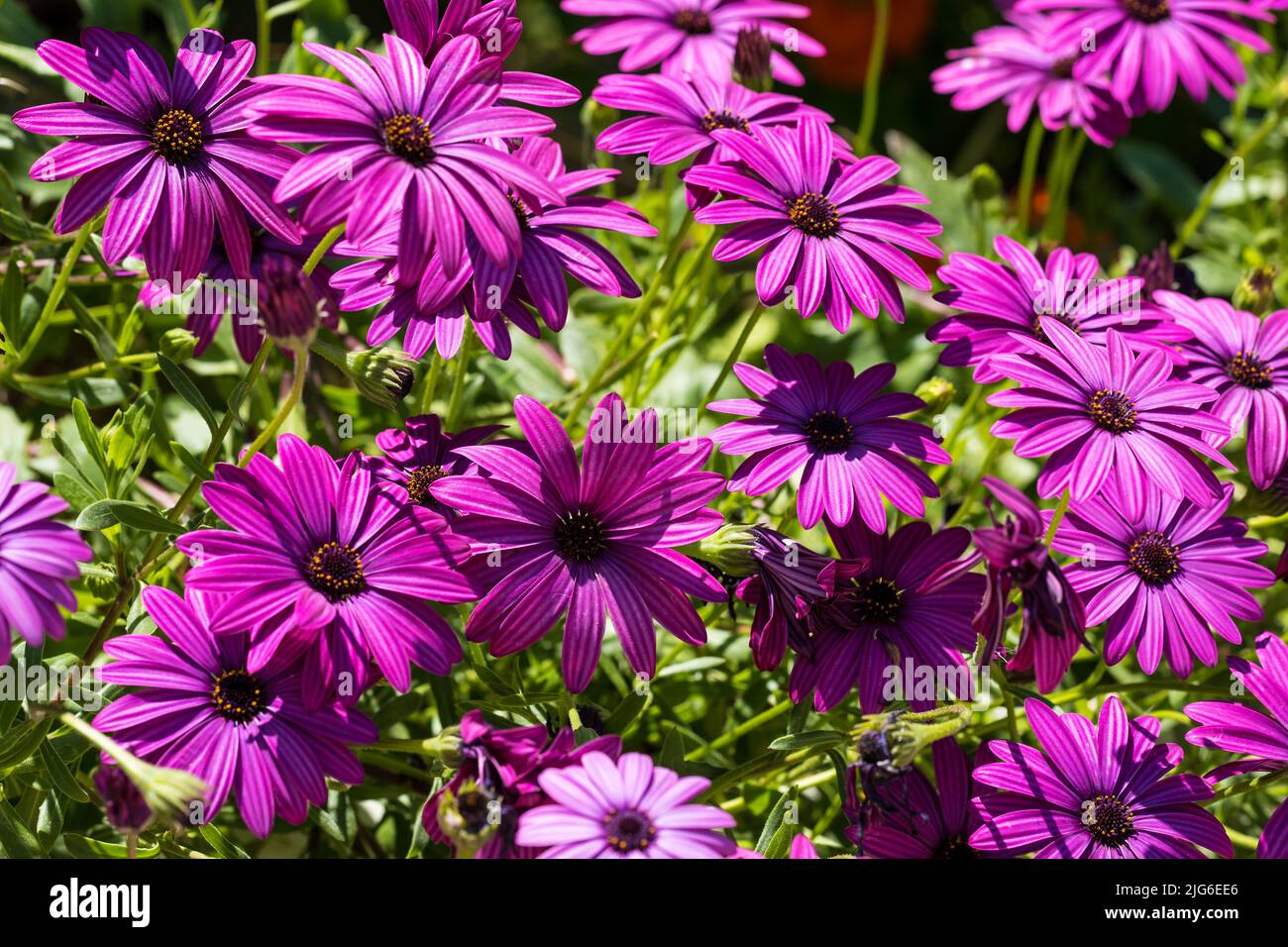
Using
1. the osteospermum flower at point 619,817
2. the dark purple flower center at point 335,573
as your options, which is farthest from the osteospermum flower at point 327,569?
the osteospermum flower at point 619,817

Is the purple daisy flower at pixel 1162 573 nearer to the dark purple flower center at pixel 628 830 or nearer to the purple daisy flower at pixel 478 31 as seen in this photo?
the dark purple flower center at pixel 628 830

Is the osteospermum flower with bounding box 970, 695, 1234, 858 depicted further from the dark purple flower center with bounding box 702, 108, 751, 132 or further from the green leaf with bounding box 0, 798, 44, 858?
the green leaf with bounding box 0, 798, 44, 858

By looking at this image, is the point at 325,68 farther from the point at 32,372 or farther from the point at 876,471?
the point at 876,471

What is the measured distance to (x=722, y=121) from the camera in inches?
39.6

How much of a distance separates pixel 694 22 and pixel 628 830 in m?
0.83

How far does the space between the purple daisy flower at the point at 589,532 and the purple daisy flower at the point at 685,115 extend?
25cm

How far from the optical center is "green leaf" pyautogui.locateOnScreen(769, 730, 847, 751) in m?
0.81

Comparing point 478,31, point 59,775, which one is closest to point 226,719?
point 59,775

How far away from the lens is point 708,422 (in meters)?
1.27

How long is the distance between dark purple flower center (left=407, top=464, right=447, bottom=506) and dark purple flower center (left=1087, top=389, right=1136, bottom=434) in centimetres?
46

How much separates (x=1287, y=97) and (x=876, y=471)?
802mm

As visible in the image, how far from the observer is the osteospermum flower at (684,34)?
1.15 metres

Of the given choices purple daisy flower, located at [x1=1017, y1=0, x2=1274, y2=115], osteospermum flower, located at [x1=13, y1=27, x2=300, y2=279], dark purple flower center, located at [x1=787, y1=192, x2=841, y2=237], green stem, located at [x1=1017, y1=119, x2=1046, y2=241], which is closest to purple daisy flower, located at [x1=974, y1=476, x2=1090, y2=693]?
dark purple flower center, located at [x1=787, y1=192, x2=841, y2=237]

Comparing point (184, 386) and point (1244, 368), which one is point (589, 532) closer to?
point (184, 386)
